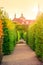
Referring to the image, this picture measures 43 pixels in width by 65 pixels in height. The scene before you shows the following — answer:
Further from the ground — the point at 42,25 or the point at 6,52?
the point at 42,25

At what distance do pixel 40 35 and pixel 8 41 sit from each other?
367 cm

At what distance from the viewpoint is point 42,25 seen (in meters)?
12.7

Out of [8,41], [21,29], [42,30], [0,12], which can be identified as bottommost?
[21,29]

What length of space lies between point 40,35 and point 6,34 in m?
3.58

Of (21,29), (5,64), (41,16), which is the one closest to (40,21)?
(41,16)

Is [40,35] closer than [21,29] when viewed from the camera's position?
Yes

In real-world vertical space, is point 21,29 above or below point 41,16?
below

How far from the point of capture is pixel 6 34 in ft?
51.7

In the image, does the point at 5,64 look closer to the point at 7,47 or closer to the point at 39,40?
the point at 39,40

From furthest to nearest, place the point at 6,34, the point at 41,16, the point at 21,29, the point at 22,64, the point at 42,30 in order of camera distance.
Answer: the point at 21,29 → the point at 6,34 → the point at 41,16 → the point at 42,30 → the point at 22,64

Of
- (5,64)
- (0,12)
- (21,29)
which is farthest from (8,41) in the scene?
(21,29)

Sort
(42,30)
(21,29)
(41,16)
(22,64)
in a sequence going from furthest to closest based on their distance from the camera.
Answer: (21,29) < (41,16) < (42,30) < (22,64)

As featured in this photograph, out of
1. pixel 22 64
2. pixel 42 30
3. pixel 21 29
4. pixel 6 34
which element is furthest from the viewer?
pixel 21 29

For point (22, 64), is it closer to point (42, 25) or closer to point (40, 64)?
point (40, 64)
